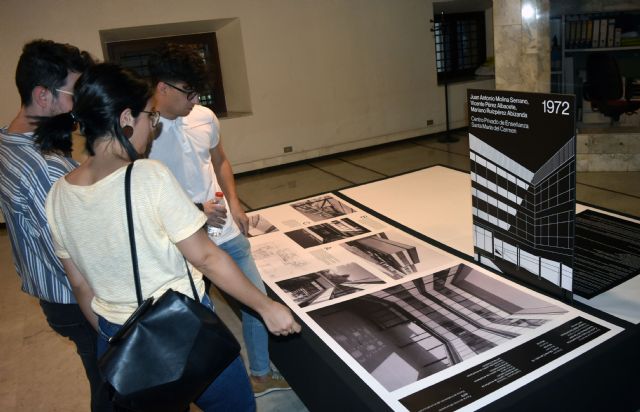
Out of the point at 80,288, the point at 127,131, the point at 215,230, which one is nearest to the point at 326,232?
the point at 215,230

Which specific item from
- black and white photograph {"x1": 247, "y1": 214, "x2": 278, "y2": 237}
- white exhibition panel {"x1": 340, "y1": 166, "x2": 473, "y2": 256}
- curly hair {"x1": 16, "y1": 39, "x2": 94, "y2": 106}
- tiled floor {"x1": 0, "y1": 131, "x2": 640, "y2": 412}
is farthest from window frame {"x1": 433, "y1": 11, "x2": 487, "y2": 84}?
curly hair {"x1": 16, "y1": 39, "x2": 94, "y2": 106}

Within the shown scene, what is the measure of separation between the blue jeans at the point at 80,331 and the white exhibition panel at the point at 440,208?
1608 mm

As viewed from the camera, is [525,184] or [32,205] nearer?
[32,205]

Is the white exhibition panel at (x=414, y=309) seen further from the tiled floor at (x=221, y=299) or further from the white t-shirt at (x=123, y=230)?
the white t-shirt at (x=123, y=230)

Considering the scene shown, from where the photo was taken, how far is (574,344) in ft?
5.58

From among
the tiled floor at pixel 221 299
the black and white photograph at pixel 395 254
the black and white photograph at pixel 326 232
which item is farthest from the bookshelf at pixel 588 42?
the black and white photograph at pixel 395 254

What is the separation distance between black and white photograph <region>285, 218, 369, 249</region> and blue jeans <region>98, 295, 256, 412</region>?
1240 millimetres

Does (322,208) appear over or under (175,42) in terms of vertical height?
under

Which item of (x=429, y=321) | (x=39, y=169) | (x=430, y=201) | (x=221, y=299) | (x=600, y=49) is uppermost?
(x=600, y=49)

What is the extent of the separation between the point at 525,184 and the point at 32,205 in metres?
1.71

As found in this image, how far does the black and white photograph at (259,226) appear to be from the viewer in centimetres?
308

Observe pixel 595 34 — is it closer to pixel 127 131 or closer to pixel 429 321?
pixel 429 321

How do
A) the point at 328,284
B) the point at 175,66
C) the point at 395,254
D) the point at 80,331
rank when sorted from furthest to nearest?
the point at 395,254
the point at 328,284
the point at 175,66
the point at 80,331

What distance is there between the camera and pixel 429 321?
76.3 inches
